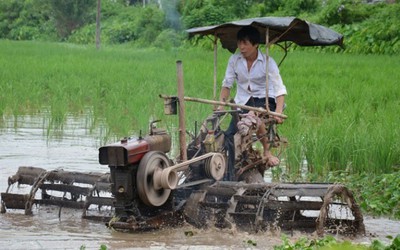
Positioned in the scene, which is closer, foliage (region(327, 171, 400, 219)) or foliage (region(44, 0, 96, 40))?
foliage (region(327, 171, 400, 219))

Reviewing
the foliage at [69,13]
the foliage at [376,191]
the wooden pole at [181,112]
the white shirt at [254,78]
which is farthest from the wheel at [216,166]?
the foliage at [69,13]

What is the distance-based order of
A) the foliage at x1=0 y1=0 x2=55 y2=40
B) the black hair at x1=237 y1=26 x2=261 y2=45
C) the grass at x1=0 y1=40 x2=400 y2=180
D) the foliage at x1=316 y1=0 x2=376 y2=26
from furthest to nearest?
the foliage at x1=0 y1=0 x2=55 y2=40
the foliage at x1=316 y1=0 x2=376 y2=26
the grass at x1=0 y1=40 x2=400 y2=180
the black hair at x1=237 y1=26 x2=261 y2=45

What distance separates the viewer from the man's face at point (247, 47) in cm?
724

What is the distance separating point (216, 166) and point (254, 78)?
41.6 inches

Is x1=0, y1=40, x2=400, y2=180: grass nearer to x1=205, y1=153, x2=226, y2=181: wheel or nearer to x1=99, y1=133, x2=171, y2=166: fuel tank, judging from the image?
x1=205, y1=153, x2=226, y2=181: wheel

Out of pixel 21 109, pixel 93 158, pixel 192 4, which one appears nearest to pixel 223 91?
pixel 93 158

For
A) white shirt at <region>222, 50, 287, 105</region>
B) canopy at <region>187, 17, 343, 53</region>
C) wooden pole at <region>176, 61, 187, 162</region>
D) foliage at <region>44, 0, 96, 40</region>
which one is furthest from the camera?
foliage at <region>44, 0, 96, 40</region>

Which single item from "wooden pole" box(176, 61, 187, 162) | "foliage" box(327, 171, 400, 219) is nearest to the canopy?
"wooden pole" box(176, 61, 187, 162)

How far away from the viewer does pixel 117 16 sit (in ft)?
162

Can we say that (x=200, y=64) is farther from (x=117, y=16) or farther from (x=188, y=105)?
(x=117, y=16)

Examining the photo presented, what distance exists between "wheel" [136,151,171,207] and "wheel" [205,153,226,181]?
0.40 m

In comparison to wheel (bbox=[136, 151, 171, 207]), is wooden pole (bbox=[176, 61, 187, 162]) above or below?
above

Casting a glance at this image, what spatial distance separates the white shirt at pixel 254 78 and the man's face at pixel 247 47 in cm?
12

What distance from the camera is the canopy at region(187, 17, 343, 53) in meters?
6.93
